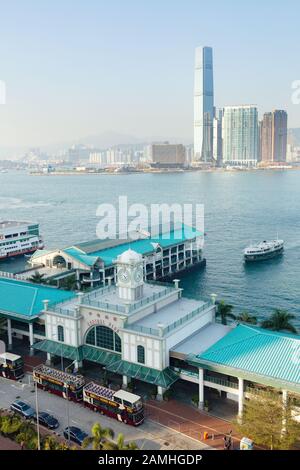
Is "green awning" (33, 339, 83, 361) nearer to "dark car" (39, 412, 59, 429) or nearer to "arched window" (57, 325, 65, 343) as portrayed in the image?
"arched window" (57, 325, 65, 343)

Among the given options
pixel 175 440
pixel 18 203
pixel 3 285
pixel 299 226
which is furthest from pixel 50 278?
pixel 18 203

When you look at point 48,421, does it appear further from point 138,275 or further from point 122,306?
point 138,275

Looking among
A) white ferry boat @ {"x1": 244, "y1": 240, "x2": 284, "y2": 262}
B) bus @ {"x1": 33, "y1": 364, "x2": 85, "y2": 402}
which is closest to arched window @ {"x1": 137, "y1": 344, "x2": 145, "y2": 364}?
bus @ {"x1": 33, "y1": 364, "x2": 85, "y2": 402}

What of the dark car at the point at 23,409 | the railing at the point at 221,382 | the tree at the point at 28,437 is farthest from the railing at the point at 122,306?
the tree at the point at 28,437

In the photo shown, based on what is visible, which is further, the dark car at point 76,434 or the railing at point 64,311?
the railing at point 64,311

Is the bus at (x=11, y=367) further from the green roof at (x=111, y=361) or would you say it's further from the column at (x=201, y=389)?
the column at (x=201, y=389)
